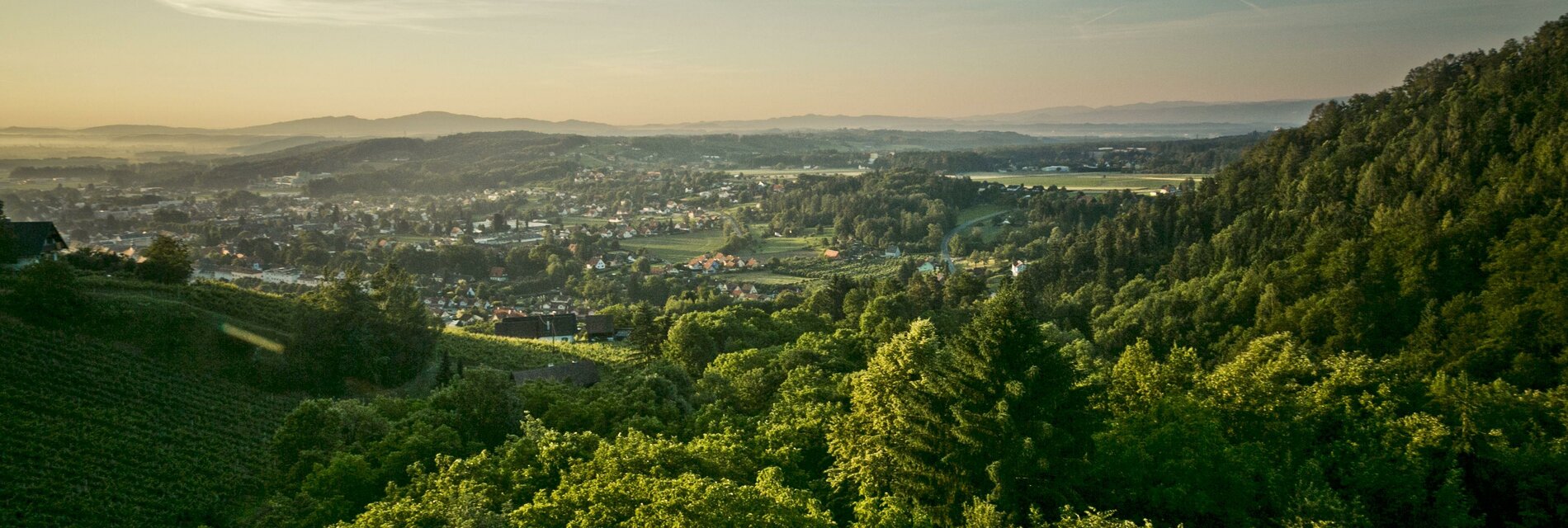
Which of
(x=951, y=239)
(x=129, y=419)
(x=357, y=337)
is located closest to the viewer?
(x=129, y=419)

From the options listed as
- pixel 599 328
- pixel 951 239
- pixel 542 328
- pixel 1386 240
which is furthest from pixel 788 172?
pixel 1386 240

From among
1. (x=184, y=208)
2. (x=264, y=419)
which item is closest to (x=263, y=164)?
(x=184, y=208)

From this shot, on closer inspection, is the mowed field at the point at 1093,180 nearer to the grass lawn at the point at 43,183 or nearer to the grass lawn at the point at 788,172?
the grass lawn at the point at 788,172

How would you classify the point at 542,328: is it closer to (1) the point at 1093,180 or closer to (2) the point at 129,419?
(2) the point at 129,419

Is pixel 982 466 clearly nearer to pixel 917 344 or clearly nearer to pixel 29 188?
pixel 917 344

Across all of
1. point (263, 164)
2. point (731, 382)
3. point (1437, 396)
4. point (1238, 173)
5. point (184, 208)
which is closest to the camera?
point (1437, 396)

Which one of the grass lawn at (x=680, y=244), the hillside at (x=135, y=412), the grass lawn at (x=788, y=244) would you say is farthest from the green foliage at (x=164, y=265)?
the grass lawn at (x=788, y=244)
